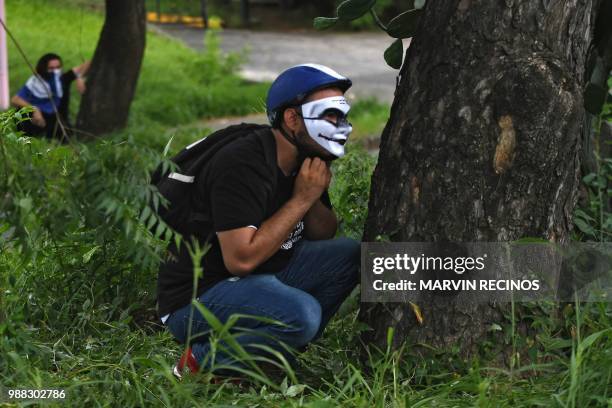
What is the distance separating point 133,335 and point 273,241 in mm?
899

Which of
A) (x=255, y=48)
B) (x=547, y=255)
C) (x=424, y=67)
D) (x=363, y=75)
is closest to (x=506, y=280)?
(x=547, y=255)

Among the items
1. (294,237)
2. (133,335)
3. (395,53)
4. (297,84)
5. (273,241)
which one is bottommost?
(133,335)

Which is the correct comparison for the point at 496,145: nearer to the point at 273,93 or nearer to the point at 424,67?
the point at 424,67

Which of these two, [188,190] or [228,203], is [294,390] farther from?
[188,190]

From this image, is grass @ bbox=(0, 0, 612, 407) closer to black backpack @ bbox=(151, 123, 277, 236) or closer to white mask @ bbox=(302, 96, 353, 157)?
black backpack @ bbox=(151, 123, 277, 236)

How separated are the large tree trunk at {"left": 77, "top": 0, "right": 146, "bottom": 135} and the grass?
5879 mm

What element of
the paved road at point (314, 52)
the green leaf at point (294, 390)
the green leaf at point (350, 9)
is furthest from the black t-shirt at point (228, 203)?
the paved road at point (314, 52)

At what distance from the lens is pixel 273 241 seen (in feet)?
13.4

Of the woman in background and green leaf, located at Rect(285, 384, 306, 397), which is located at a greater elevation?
green leaf, located at Rect(285, 384, 306, 397)

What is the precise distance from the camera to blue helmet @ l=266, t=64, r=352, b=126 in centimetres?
427

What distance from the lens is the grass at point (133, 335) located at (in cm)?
361

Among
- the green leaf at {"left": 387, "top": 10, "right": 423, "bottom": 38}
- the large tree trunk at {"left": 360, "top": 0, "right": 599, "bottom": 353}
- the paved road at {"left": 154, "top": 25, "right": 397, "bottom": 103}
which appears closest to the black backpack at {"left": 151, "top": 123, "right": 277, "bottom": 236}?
the large tree trunk at {"left": 360, "top": 0, "right": 599, "bottom": 353}

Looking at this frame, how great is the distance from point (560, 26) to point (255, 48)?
51.0ft

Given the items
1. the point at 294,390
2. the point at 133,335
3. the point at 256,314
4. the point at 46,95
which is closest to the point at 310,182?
the point at 256,314
